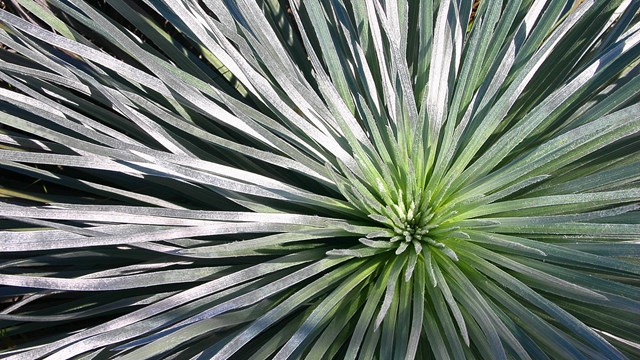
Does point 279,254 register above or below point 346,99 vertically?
below

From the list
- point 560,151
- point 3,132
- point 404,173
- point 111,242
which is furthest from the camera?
point 3,132

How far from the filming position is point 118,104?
3.86 feet

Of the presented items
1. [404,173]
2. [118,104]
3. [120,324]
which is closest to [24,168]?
[118,104]

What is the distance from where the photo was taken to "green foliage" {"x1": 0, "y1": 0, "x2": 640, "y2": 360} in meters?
1.16

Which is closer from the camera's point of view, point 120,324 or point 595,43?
point 120,324

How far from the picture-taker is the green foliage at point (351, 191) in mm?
1161

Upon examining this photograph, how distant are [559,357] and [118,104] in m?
0.94

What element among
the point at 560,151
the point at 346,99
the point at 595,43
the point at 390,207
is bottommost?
the point at 390,207

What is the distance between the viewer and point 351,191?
4.24ft

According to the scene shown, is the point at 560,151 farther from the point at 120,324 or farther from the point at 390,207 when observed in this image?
the point at 120,324

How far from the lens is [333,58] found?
1.34m

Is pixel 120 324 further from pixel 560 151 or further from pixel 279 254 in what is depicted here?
pixel 560 151

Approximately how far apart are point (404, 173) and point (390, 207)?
10 cm

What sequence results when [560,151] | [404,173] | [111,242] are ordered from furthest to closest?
[404,173] < [560,151] < [111,242]
